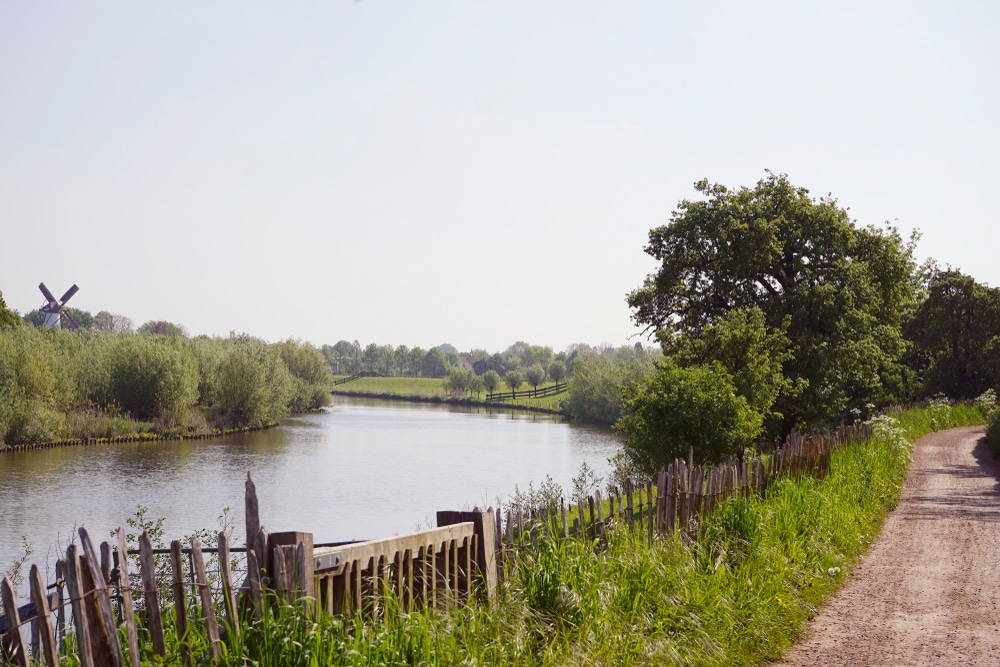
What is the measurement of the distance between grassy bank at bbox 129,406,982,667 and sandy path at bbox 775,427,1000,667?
31 centimetres

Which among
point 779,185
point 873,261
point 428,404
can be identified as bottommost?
point 428,404

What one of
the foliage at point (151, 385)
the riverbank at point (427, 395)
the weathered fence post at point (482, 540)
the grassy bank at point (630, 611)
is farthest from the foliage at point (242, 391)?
the weathered fence post at point (482, 540)

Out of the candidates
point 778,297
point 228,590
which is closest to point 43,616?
point 228,590

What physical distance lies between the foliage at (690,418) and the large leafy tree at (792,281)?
28.3 feet

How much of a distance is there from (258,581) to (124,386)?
7118 cm

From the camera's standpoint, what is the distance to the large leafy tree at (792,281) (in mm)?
36719

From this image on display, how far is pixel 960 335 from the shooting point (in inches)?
2202

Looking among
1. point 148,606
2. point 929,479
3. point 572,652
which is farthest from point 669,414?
point 148,606

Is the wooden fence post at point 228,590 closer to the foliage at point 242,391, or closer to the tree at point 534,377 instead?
the foliage at point 242,391

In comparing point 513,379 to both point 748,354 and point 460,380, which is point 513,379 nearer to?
point 460,380

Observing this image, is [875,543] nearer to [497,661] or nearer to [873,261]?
[497,661]

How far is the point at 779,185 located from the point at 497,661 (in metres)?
36.2

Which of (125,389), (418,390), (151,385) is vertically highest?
(151,385)

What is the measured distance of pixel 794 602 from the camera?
9266mm
